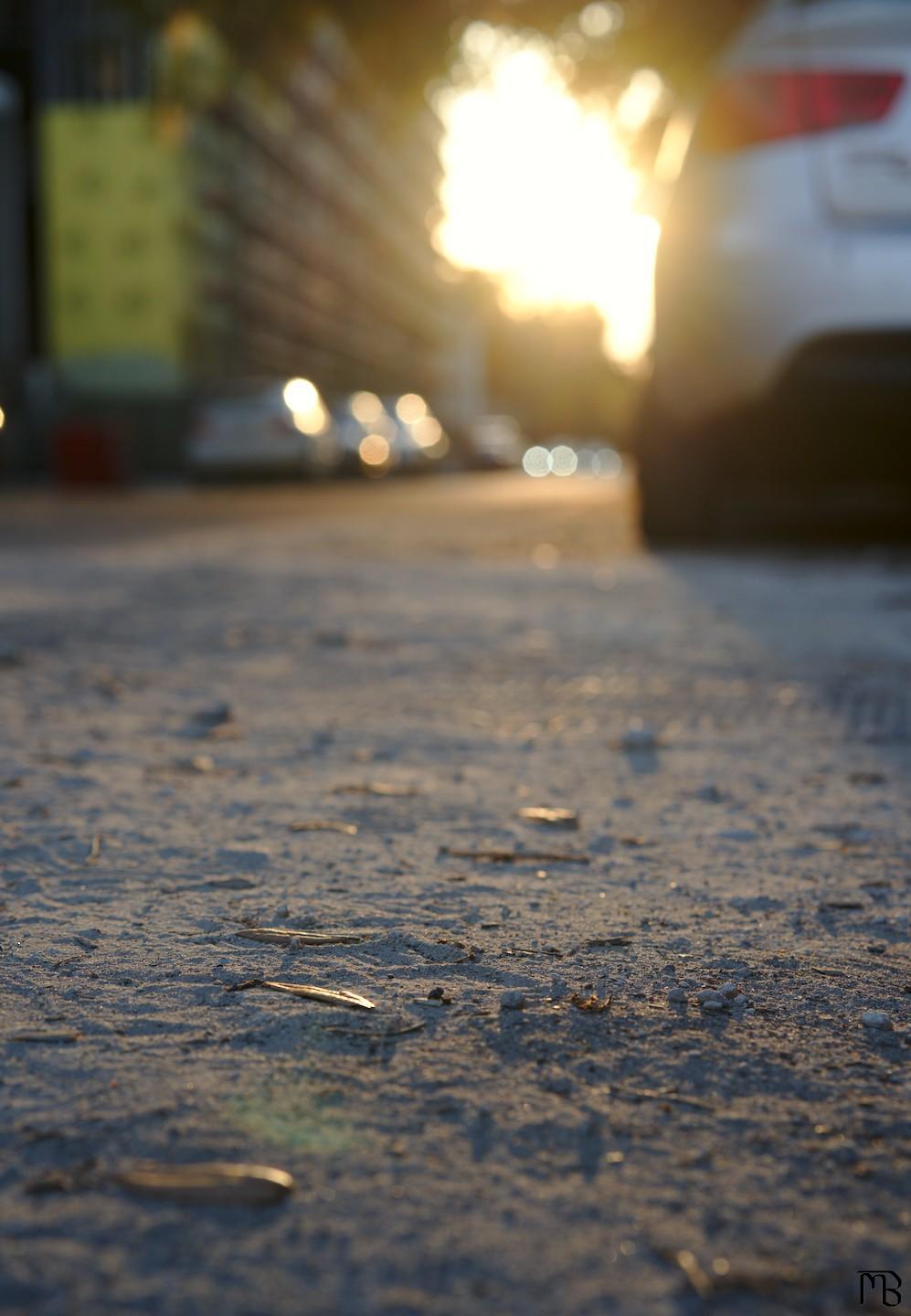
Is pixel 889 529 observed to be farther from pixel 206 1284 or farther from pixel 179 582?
pixel 206 1284

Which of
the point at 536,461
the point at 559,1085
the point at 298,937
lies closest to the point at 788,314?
the point at 298,937

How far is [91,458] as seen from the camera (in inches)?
805

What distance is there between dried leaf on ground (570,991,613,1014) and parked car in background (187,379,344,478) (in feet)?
59.1

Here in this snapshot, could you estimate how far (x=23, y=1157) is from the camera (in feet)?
4.00

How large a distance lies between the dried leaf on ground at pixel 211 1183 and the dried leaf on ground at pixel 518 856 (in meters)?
0.97

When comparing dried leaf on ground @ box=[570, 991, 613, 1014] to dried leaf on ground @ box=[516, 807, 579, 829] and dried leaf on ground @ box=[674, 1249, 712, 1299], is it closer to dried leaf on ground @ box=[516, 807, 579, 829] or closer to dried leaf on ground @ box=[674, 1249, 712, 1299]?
dried leaf on ground @ box=[674, 1249, 712, 1299]

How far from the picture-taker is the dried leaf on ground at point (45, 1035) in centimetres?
146

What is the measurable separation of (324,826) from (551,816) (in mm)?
345

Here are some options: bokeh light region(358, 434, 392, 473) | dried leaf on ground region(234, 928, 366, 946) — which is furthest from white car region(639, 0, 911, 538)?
bokeh light region(358, 434, 392, 473)

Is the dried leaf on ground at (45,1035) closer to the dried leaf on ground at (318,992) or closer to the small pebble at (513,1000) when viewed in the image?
the dried leaf on ground at (318,992)

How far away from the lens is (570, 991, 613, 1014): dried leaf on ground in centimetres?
157

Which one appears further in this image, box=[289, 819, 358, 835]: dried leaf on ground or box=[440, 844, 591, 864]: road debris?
box=[289, 819, 358, 835]: dried leaf on ground

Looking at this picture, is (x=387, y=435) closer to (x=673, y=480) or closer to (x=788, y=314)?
(x=673, y=480)

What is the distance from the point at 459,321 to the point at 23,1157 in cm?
8567
